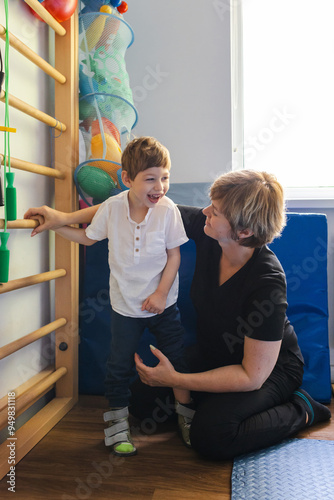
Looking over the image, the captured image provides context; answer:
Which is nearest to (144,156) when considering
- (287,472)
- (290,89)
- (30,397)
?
(30,397)

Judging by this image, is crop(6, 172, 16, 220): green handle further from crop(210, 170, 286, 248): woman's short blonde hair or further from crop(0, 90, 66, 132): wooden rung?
crop(210, 170, 286, 248): woman's short blonde hair

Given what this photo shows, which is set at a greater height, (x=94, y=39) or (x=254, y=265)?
(x=94, y=39)

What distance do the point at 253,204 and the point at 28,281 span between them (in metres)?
0.64

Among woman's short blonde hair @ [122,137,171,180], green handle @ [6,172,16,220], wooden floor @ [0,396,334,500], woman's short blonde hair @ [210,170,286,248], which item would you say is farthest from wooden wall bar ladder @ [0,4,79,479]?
woman's short blonde hair @ [210,170,286,248]

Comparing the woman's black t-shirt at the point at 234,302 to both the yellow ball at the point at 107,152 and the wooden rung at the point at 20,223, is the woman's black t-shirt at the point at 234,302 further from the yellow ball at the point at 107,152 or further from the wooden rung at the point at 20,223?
the wooden rung at the point at 20,223

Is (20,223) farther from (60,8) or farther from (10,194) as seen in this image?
(60,8)

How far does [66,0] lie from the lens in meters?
1.44

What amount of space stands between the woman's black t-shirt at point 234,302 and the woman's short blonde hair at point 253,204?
10 centimetres

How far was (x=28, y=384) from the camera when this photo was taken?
142 cm

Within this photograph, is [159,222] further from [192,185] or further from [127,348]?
[192,185]

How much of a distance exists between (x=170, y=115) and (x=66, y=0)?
0.66m

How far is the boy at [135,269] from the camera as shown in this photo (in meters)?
1.33

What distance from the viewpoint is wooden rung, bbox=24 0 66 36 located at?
1.27 metres

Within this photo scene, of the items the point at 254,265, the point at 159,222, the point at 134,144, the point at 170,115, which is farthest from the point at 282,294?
the point at 170,115
